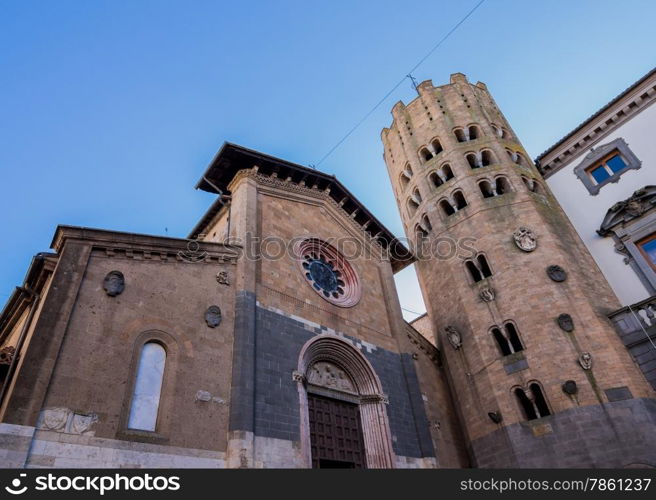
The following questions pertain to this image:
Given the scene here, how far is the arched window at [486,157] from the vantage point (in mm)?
21359

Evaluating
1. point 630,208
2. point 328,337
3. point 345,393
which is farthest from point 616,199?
point 345,393

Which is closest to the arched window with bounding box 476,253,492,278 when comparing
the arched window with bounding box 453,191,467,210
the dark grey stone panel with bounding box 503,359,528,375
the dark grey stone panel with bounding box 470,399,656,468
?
the arched window with bounding box 453,191,467,210

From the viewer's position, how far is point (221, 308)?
11.7 meters

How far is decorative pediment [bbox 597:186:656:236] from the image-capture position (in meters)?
16.8

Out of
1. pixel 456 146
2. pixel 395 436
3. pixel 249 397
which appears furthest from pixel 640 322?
pixel 249 397

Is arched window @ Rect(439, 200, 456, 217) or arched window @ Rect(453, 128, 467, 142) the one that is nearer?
arched window @ Rect(439, 200, 456, 217)

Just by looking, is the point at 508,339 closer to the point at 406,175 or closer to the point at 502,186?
the point at 502,186

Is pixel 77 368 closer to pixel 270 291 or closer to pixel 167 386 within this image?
pixel 167 386

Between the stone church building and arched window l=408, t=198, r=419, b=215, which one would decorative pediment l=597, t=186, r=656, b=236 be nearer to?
the stone church building

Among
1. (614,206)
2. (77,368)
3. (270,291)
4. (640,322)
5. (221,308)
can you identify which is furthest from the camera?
(614,206)

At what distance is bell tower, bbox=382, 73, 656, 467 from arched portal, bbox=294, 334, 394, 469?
449 centimetres

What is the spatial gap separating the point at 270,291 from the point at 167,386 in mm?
4296

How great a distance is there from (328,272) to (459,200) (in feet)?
27.6
